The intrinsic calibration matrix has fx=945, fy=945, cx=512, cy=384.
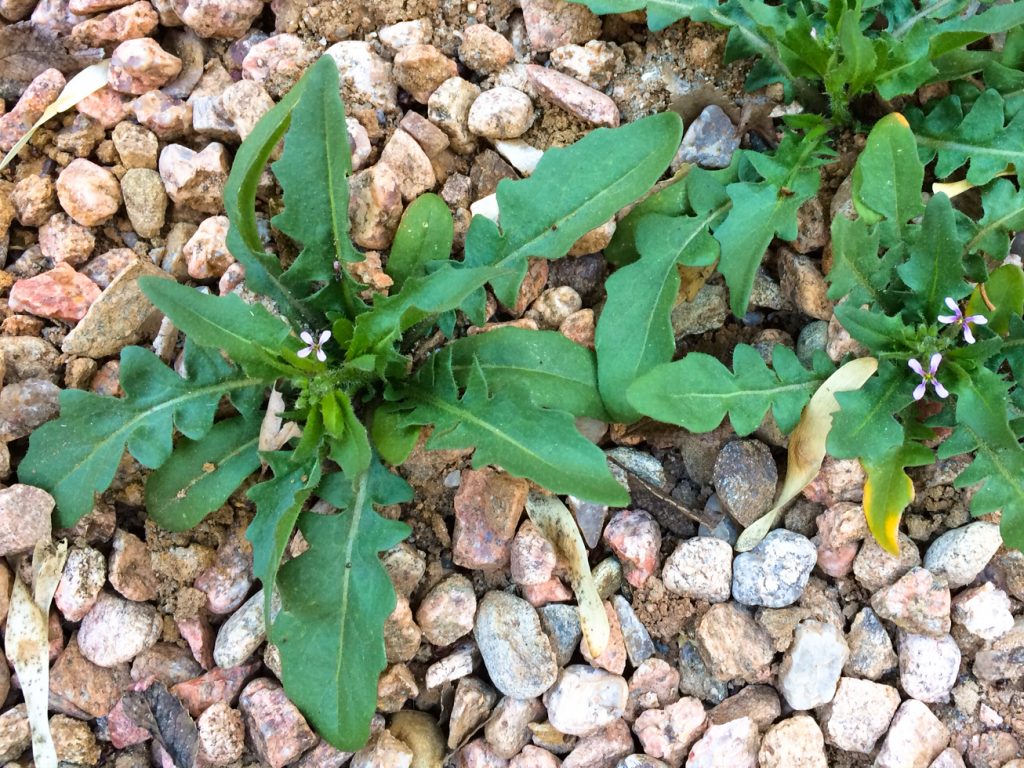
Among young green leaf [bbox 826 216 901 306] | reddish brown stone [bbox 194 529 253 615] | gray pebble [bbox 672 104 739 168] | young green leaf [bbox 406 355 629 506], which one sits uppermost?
gray pebble [bbox 672 104 739 168]

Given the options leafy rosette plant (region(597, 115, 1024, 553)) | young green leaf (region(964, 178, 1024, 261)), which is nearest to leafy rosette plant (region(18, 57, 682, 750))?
leafy rosette plant (region(597, 115, 1024, 553))

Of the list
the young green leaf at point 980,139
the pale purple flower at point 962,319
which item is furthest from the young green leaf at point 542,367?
the young green leaf at point 980,139

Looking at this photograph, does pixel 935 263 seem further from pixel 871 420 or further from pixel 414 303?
pixel 414 303

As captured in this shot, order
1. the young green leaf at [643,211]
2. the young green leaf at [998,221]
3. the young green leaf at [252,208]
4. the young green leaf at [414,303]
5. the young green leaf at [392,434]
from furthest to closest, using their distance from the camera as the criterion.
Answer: the young green leaf at [643,211] < the young green leaf at [998,221] < the young green leaf at [392,434] < the young green leaf at [252,208] < the young green leaf at [414,303]

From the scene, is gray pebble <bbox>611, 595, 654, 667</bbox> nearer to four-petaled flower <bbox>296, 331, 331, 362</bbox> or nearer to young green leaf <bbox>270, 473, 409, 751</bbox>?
young green leaf <bbox>270, 473, 409, 751</bbox>

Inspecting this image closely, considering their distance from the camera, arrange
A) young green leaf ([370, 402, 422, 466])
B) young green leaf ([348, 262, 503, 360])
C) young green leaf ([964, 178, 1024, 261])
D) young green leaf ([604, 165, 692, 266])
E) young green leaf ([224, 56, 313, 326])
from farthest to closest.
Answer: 1. young green leaf ([604, 165, 692, 266])
2. young green leaf ([964, 178, 1024, 261])
3. young green leaf ([370, 402, 422, 466])
4. young green leaf ([224, 56, 313, 326])
5. young green leaf ([348, 262, 503, 360])

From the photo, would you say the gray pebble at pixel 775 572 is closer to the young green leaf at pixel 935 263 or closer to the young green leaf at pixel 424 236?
the young green leaf at pixel 935 263

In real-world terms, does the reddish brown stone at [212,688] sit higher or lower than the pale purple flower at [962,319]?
lower
